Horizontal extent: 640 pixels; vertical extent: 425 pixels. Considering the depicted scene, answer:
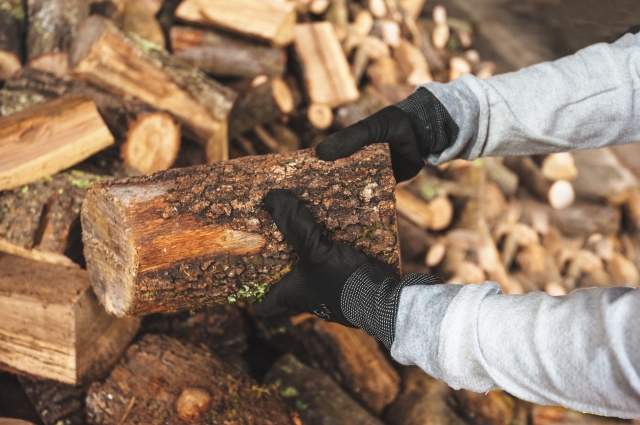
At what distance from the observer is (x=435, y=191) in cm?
318

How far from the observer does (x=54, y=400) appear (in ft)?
6.45

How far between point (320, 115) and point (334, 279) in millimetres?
2088

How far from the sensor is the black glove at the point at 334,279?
4.46ft

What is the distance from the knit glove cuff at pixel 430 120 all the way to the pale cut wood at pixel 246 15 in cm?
163

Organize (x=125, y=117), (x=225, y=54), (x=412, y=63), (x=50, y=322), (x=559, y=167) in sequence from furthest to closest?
1. (x=412, y=63)
2. (x=559, y=167)
3. (x=225, y=54)
4. (x=125, y=117)
5. (x=50, y=322)

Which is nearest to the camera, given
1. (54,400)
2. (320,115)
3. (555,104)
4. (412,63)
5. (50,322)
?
(555,104)

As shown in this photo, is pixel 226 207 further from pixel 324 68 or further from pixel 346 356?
pixel 324 68

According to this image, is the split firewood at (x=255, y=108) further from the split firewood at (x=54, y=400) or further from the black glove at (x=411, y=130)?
the split firewood at (x=54, y=400)

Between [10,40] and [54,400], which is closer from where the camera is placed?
[54,400]

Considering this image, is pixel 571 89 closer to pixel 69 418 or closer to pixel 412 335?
pixel 412 335

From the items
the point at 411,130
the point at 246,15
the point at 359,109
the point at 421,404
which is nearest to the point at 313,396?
the point at 421,404

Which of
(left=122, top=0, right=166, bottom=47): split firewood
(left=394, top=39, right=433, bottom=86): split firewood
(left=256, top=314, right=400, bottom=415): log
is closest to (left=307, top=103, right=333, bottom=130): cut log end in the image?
(left=394, top=39, right=433, bottom=86): split firewood

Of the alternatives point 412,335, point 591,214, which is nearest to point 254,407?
point 412,335

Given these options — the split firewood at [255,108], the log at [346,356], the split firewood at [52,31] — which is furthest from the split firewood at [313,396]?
the split firewood at [52,31]
